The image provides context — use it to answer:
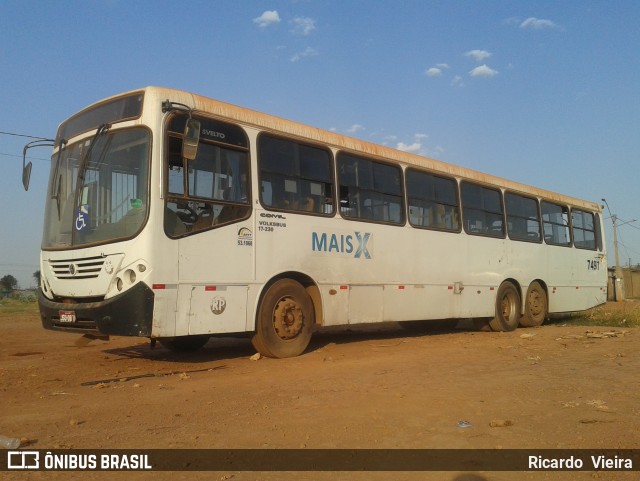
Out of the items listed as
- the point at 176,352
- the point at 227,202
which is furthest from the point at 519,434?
the point at 176,352

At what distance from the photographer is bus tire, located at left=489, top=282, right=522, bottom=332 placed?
13.4 meters

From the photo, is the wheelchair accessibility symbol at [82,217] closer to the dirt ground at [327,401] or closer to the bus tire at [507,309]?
the dirt ground at [327,401]

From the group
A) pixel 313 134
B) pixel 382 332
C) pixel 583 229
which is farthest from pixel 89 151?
pixel 583 229

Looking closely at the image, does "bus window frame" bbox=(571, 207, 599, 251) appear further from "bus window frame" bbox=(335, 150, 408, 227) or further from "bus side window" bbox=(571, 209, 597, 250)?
"bus window frame" bbox=(335, 150, 408, 227)

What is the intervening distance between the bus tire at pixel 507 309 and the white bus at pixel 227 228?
2.37 metres

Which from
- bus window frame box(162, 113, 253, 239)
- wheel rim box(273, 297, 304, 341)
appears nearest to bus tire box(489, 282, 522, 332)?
wheel rim box(273, 297, 304, 341)

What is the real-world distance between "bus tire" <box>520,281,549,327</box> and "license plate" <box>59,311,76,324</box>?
11.0 metres

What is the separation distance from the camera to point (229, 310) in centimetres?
751

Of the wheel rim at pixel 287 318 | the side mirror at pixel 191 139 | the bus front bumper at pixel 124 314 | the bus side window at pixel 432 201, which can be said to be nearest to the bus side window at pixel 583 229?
the bus side window at pixel 432 201

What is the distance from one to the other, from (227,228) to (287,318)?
5.48ft

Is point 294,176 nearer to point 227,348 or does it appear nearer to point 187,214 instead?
point 187,214

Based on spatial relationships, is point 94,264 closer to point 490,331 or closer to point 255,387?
point 255,387

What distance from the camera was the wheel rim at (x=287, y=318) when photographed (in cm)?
821

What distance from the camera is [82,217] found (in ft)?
24.3
